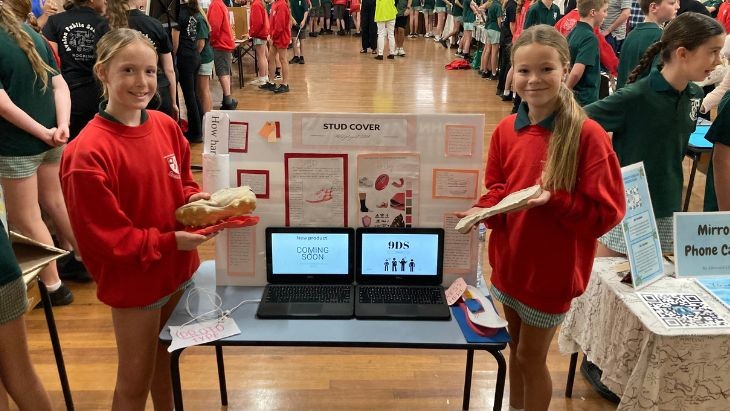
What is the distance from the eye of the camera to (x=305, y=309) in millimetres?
1984

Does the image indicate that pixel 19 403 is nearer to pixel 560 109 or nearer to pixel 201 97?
pixel 560 109

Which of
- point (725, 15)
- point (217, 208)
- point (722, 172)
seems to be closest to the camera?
point (217, 208)

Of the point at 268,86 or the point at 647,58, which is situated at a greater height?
the point at 647,58

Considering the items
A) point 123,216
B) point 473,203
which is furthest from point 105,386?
A: point 473,203

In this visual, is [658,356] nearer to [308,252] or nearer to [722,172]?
[722,172]

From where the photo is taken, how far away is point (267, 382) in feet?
8.76

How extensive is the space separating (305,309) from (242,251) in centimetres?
34

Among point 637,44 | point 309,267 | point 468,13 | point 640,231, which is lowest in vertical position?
point 309,267

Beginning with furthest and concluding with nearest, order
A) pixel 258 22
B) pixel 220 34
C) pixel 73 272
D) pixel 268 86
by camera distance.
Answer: pixel 268 86
pixel 258 22
pixel 220 34
pixel 73 272

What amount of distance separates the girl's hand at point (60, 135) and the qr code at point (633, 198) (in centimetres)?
253

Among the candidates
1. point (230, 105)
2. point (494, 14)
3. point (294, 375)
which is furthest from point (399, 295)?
point (494, 14)

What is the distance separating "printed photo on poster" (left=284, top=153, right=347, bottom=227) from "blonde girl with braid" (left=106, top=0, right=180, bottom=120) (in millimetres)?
1797

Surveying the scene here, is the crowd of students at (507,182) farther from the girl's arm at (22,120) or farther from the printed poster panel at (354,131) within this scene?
the printed poster panel at (354,131)

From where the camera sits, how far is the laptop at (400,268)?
2043 millimetres
